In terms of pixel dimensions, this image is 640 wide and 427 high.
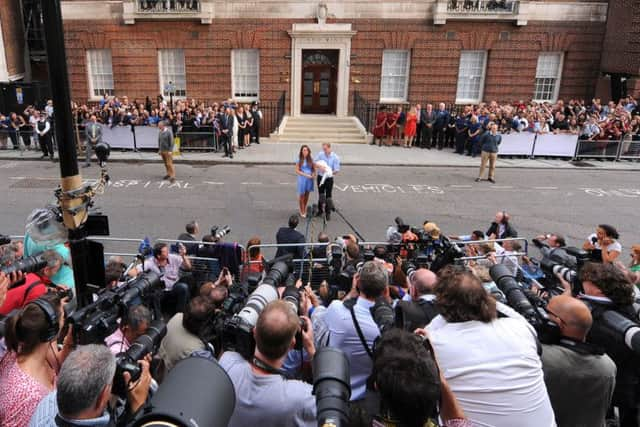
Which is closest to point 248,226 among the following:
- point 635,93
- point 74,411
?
point 74,411

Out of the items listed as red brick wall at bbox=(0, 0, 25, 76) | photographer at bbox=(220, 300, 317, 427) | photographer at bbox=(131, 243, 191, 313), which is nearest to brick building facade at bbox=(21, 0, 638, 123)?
red brick wall at bbox=(0, 0, 25, 76)

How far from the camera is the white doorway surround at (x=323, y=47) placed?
20859 mm

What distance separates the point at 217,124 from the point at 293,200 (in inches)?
285

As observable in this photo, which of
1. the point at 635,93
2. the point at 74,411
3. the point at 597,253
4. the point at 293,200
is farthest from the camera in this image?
the point at 635,93

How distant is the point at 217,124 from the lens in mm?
17969

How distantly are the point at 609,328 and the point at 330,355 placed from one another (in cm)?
230

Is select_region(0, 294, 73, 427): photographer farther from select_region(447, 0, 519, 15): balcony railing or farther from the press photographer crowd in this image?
select_region(447, 0, 519, 15): balcony railing

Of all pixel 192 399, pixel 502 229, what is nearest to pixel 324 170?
pixel 502 229

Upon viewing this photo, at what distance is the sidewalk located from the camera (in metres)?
17.0

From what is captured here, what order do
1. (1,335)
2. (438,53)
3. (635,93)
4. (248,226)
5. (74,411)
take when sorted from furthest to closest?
(438,53) → (635,93) → (248,226) → (1,335) → (74,411)

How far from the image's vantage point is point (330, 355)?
2258mm

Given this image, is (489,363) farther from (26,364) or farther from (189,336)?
(26,364)

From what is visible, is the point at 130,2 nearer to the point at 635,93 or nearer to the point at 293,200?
the point at 293,200

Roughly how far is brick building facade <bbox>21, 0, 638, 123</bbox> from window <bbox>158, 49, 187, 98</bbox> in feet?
0.16
